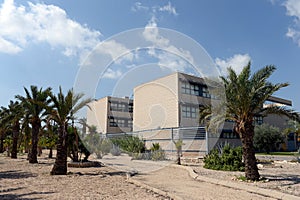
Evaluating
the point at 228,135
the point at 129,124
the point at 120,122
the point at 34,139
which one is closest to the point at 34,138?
the point at 34,139

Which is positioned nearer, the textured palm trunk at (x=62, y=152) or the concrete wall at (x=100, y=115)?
the textured palm trunk at (x=62, y=152)

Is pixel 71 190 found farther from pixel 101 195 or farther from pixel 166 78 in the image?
pixel 166 78

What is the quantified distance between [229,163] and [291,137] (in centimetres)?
3973

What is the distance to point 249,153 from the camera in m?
11.3

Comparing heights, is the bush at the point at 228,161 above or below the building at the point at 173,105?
below

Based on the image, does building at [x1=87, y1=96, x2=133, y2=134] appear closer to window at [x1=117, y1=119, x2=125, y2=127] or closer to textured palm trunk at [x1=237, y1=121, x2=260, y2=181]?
window at [x1=117, y1=119, x2=125, y2=127]

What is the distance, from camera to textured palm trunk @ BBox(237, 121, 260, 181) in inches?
437

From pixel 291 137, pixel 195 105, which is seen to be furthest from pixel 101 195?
pixel 291 137

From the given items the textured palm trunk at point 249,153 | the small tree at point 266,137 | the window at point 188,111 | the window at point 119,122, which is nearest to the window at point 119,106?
the window at point 119,122

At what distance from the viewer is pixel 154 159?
2152cm

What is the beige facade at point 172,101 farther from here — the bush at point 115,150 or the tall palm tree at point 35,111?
the tall palm tree at point 35,111

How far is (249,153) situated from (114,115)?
38.1 metres

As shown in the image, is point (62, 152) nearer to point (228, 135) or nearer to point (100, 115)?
point (228, 135)

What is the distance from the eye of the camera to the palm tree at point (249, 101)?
11.2 metres
